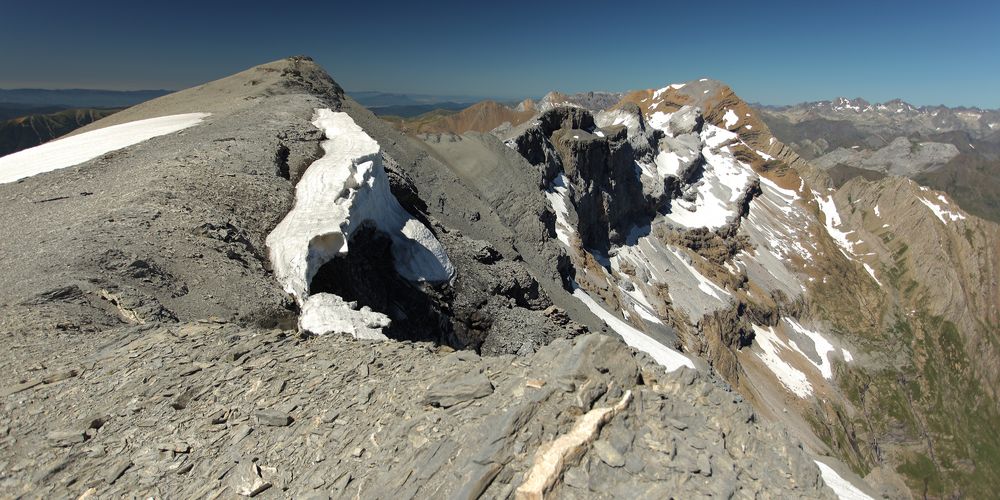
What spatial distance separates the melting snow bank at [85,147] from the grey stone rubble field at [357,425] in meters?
14.5

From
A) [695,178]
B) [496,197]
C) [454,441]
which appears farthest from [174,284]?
[695,178]

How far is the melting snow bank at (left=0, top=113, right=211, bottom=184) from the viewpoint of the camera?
59.4 feet

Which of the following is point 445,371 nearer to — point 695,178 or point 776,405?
point 776,405

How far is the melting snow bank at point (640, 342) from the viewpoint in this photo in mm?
32125

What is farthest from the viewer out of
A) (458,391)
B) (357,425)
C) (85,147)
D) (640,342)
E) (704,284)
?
(704,284)

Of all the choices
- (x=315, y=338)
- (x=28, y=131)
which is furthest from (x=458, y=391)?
(x=28, y=131)

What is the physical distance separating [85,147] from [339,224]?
14.9 metres

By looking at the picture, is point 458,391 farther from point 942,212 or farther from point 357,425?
point 942,212

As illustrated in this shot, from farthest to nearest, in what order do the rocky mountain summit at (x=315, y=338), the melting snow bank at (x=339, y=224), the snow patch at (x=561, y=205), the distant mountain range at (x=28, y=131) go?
1. the distant mountain range at (x=28, y=131)
2. the snow patch at (x=561, y=205)
3. the melting snow bank at (x=339, y=224)
4. the rocky mountain summit at (x=315, y=338)

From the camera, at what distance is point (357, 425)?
7.06 m

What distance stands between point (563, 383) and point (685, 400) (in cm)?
212

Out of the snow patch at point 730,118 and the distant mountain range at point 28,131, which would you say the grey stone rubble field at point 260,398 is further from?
the distant mountain range at point 28,131

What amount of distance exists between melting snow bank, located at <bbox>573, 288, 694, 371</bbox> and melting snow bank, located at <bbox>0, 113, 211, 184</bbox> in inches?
1140

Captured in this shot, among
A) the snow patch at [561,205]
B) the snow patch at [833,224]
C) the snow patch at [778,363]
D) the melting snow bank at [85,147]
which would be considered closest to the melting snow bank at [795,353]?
the snow patch at [778,363]
